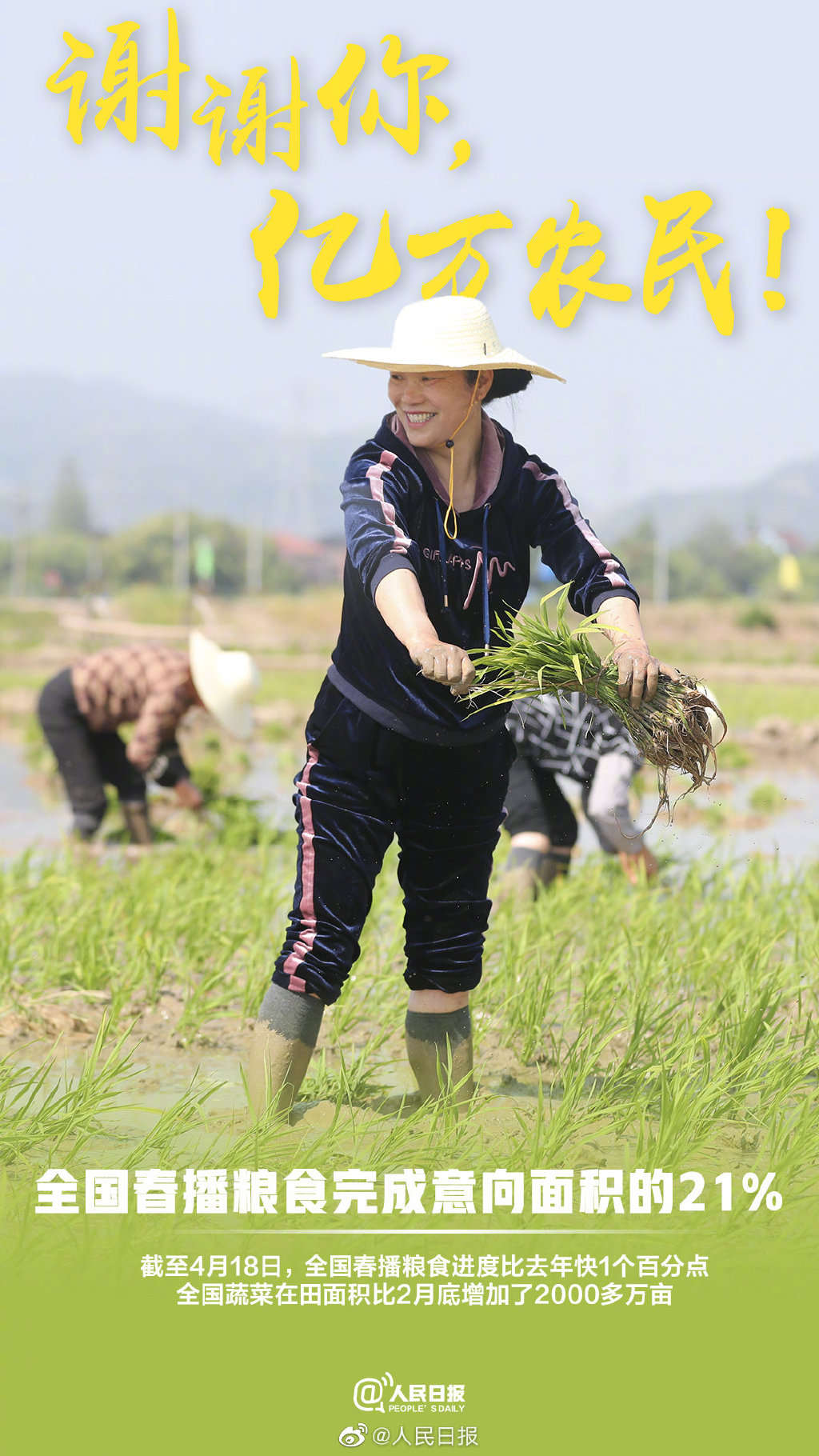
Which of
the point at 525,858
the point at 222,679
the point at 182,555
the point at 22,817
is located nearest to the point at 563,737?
the point at 525,858

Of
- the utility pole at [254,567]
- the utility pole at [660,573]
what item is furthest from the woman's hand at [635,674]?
the utility pole at [254,567]

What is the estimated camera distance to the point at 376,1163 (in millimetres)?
2922

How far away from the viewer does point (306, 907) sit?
10.4 feet

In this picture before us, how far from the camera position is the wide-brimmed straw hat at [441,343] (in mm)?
2951

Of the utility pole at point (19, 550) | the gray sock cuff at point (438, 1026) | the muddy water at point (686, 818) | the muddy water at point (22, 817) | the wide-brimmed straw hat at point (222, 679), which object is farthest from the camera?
the utility pole at point (19, 550)

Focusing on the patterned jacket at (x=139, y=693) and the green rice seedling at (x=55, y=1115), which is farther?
the patterned jacket at (x=139, y=693)

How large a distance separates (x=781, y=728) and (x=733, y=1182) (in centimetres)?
1014

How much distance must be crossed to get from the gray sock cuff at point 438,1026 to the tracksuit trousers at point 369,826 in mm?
202

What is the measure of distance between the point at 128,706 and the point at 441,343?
3.97 metres

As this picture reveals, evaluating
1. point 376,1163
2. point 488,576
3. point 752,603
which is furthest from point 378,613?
point 752,603

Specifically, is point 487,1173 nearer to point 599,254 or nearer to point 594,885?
point 594,885

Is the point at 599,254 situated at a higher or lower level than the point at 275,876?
higher

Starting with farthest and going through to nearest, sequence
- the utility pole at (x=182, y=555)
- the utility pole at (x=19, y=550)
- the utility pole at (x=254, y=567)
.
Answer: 1. the utility pole at (x=182, y=555)
2. the utility pole at (x=254, y=567)
3. the utility pole at (x=19, y=550)

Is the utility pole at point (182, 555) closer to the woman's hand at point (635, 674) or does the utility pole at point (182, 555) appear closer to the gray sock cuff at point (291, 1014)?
the gray sock cuff at point (291, 1014)
